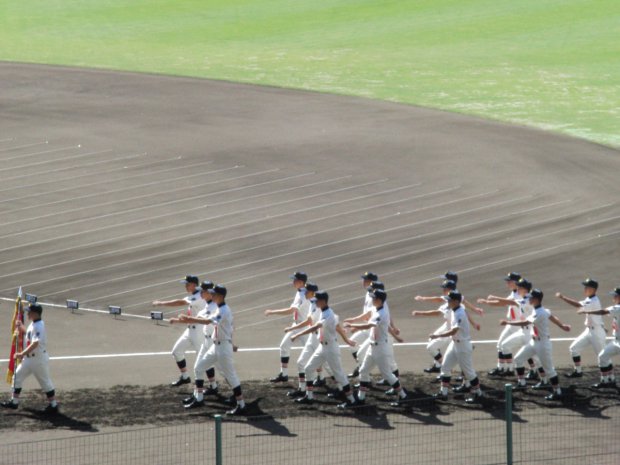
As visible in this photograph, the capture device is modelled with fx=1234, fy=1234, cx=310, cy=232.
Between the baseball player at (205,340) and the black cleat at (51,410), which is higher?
the baseball player at (205,340)

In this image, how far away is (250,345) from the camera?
2359cm

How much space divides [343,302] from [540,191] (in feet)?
31.4

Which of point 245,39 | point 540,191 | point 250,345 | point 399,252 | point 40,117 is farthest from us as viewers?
point 245,39

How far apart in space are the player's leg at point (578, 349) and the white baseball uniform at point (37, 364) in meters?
8.81

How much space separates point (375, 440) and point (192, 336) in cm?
434

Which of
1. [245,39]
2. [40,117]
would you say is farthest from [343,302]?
[245,39]

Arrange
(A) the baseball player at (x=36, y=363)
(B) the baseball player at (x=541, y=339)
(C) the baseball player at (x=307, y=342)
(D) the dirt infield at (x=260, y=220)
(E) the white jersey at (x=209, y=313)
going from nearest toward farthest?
1. (A) the baseball player at (x=36, y=363)
2. (E) the white jersey at (x=209, y=313)
3. (B) the baseball player at (x=541, y=339)
4. (C) the baseball player at (x=307, y=342)
5. (D) the dirt infield at (x=260, y=220)

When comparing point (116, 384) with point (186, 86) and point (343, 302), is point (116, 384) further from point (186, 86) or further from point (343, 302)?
point (186, 86)

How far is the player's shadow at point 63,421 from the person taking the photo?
714 inches

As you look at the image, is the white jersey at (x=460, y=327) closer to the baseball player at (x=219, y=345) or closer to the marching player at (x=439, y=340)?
the marching player at (x=439, y=340)

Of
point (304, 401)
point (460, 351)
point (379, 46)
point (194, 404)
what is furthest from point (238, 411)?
point (379, 46)

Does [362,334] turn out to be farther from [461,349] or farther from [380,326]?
[461,349]

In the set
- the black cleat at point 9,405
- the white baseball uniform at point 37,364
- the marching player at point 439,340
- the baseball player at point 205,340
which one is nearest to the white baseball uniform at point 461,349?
the marching player at point 439,340

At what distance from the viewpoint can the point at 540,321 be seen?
65.7 feet
